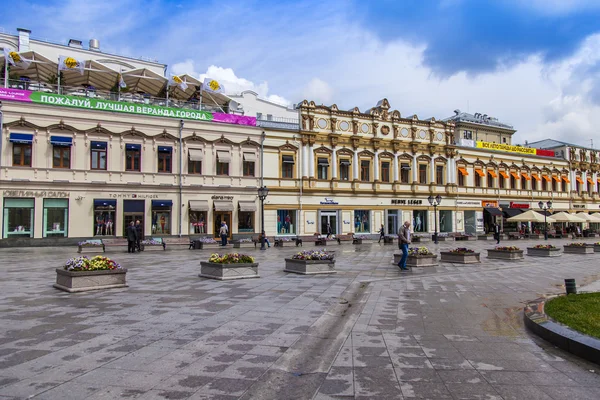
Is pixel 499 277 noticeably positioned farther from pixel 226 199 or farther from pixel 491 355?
pixel 226 199

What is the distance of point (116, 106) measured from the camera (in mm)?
34344

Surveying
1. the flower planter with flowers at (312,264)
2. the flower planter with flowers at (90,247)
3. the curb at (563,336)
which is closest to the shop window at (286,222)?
the flower planter with flowers at (90,247)

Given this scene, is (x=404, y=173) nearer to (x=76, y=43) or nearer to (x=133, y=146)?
(x=133, y=146)

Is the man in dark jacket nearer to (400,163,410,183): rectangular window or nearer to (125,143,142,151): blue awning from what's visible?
(125,143,142,151): blue awning

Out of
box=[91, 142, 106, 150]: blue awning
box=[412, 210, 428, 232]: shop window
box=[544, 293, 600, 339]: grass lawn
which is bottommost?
box=[544, 293, 600, 339]: grass lawn

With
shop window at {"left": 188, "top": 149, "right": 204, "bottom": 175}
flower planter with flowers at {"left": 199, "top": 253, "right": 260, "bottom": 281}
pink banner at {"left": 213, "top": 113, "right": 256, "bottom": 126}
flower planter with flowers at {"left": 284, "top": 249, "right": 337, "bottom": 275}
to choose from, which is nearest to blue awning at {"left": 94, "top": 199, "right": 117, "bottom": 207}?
shop window at {"left": 188, "top": 149, "right": 204, "bottom": 175}

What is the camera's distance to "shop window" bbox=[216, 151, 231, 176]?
125ft

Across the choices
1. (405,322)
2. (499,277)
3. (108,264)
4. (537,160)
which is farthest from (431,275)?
(537,160)

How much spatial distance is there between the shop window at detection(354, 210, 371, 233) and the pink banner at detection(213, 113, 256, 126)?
1374 cm

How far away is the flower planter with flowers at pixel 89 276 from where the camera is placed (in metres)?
11.6

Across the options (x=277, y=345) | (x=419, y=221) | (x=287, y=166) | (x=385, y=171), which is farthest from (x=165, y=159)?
(x=277, y=345)

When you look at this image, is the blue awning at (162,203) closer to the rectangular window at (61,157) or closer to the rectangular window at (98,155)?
the rectangular window at (98,155)

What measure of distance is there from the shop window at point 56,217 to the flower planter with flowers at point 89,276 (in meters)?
22.4

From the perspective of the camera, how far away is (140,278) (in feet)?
48.9
